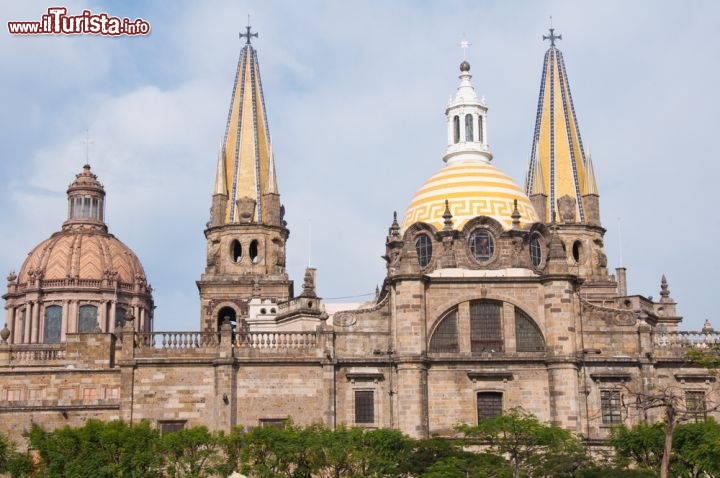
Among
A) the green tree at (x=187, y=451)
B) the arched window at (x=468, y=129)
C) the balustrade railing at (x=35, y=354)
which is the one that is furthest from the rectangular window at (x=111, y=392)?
the arched window at (x=468, y=129)

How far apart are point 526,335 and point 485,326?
6.36 feet

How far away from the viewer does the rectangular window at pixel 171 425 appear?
55.2 meters

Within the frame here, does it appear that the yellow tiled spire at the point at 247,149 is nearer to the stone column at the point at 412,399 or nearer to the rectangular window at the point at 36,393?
the rectangular window at the point at 36,393

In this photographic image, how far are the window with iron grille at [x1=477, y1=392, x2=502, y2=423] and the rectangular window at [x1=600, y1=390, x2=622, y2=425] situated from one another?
4.74 meters

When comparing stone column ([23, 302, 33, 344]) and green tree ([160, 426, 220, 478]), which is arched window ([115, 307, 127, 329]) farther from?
green tree ([160, 426, 220, 478])

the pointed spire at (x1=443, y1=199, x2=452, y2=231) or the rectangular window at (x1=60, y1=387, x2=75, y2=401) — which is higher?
the pointed spire at (x1=443, y1=199, x2=452, y2=231)

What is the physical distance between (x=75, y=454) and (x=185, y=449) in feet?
14.1

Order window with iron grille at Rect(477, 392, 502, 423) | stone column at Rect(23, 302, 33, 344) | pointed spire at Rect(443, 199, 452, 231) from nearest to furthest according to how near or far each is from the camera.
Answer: window with iron grille at Rect(477, 392, 502, 423)
pointed spire at Rect(443, 199, 452, 231)
stone column at Rect(23, 302, 33, 344)

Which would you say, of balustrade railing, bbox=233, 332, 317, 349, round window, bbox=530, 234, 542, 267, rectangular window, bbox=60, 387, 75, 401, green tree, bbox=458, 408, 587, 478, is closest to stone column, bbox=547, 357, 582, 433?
green tree, bbox=458, 408, 587, 478

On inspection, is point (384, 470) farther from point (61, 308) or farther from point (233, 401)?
point (61, 308)

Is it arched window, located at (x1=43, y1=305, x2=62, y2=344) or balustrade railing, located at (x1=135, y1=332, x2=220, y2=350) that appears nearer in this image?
balustrade railing, located at (x1=135, y1=332, x2=220, y2=350)

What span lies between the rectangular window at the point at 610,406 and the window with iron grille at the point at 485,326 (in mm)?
5218

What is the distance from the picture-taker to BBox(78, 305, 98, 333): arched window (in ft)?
289

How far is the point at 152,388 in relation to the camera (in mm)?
55594
